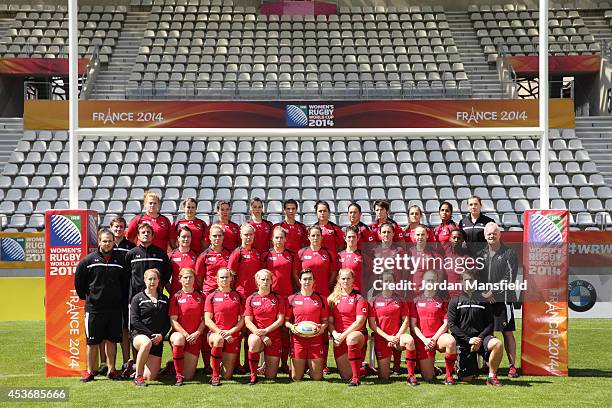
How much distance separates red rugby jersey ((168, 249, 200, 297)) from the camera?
780 cm

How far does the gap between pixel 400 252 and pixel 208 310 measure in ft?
5.87

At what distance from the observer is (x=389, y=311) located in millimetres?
7500

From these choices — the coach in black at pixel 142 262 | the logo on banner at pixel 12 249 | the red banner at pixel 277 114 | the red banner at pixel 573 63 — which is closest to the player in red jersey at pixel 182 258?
the coach in black at pixel 142 262

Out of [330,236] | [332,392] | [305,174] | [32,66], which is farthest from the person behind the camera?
[32,66]

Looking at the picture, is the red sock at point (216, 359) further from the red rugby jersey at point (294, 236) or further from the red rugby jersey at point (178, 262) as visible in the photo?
the red rugby jersey at point (294, 236)

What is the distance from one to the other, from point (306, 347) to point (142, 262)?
1611 millimetres

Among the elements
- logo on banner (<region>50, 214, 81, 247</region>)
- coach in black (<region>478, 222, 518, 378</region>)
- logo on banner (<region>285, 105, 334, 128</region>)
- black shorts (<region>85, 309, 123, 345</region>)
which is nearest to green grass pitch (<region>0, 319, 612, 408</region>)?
black shorts (<region>85, 309, 123, 345</region>)

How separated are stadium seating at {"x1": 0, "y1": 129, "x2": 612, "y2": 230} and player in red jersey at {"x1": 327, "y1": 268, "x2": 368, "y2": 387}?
25.6ft

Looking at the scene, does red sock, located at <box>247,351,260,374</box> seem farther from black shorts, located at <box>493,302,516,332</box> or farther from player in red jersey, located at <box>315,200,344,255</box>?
black shorts, located at <box>493,302,516,332</box>

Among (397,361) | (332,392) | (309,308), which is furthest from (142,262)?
(397,361)

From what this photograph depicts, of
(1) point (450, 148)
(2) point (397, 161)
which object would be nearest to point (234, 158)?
(2) point (397, 161)

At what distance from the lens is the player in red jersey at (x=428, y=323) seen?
7.36 m

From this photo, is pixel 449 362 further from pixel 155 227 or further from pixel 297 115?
pixel 155 227

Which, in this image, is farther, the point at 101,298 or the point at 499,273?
the point at 499,273
